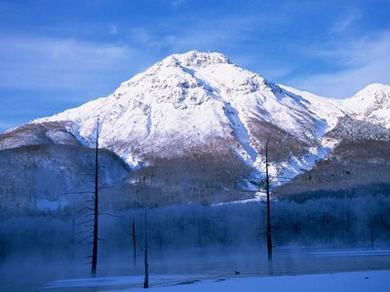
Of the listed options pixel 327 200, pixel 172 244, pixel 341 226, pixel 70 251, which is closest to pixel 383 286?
pixel 70 251

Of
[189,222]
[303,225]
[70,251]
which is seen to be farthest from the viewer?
[189,222]

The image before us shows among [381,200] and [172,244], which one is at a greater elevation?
[381,200]

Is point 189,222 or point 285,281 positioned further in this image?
point 189,222

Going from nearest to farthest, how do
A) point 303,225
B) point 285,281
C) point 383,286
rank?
1. point 383,286
2. point 285,281
3. point 303,225

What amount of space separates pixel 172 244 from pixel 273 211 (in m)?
25.0

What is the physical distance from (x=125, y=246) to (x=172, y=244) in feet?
43.0

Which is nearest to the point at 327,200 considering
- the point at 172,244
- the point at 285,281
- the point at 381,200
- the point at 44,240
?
the point at 381,200

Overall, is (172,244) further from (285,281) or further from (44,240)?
(285,281)

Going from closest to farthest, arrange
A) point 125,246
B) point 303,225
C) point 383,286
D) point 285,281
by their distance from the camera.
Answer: point 383,286 < point 285,281 < point 125,246 < point 303,225

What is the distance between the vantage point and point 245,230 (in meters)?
136

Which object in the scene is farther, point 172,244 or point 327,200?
point 327,200

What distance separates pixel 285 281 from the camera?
2462 cm

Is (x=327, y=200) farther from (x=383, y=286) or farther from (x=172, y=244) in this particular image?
(x=383, y=286)

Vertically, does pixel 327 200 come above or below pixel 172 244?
above
